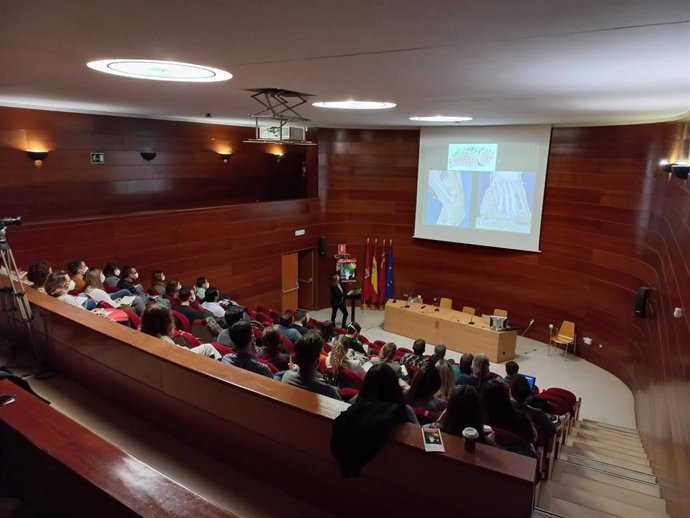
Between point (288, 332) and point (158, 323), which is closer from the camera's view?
point (158, 323)

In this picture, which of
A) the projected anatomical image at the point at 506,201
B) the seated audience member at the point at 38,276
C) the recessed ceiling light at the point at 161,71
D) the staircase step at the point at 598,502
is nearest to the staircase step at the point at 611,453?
the staircase step at the point at 598,502

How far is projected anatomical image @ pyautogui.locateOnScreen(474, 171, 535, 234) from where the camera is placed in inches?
390

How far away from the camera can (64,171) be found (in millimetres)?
7969

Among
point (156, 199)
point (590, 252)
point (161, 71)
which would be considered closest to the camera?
point (161, 71)

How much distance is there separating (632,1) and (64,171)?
856 cm

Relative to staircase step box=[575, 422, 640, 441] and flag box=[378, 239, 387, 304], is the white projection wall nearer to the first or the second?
flag box=[378, 239, 387, 304]

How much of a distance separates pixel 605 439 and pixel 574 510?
3.07m

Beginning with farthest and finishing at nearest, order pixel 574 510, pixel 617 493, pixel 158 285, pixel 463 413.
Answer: pixel 158 285 < pixel 617 493 < pixel 574 510 < pixel 463 413

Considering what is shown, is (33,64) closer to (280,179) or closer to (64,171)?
(64,171)

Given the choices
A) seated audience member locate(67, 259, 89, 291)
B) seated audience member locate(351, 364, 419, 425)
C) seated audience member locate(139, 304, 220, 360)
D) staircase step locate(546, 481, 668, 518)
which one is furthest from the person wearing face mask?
staircase step locate(546, 481, 668, 518)

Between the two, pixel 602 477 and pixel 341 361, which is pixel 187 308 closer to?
pixel 341 361

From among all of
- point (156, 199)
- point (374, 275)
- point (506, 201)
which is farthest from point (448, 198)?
point (156, 199)

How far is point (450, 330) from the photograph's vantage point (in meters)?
9.82

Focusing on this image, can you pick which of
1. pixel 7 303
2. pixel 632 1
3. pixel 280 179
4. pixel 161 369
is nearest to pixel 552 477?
pixel 161 369
